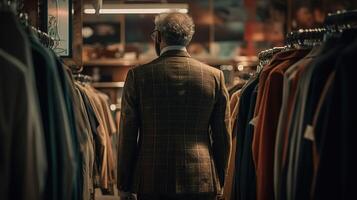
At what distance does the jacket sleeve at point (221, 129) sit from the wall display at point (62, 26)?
1.13m

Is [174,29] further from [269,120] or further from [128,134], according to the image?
[269,120]

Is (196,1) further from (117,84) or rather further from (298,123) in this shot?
(298,123)

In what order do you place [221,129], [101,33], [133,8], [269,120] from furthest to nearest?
[101,33]
[133,8]
[221,129]
[269,120]

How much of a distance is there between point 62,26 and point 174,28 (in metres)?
1.00

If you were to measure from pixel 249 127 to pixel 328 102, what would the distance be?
3.37 feet

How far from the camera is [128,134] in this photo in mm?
3275

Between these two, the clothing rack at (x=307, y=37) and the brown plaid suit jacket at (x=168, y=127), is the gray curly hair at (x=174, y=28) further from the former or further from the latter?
the clothing rack at (x=307, y=37)

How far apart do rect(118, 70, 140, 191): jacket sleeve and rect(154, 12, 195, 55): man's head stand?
25cm

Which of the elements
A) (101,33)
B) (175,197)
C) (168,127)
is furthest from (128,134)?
(101,33)

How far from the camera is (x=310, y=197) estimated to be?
7.88 ft

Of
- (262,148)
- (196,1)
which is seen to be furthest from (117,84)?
(262,148)

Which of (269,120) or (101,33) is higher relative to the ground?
(101,33)

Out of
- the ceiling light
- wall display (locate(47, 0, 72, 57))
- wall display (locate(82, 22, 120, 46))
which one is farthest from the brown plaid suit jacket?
wall display (locate(82, 22, 120, 46))

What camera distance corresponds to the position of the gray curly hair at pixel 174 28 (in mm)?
3293
